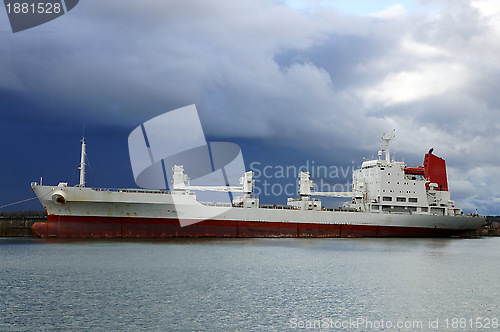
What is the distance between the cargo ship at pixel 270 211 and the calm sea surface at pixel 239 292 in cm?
668

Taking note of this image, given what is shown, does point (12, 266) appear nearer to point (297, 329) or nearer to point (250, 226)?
point (297, 329)

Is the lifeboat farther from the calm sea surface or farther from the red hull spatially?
the calm sea surface

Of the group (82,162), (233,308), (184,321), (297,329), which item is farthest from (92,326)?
(82,162)

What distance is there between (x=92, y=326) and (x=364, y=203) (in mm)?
33422

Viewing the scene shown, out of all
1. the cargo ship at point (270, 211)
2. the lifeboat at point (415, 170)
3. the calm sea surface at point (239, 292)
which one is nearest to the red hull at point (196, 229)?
the cargo ship at point (270, 211)

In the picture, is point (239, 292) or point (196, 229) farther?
point (196, 229)

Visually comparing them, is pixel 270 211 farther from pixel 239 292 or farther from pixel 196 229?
pixel 239 292

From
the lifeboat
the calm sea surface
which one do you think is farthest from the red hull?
the calm sea surface

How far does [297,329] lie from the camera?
36.3 ft

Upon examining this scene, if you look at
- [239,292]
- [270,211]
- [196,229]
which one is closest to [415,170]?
[270,211]

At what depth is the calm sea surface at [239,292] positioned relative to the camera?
1156 cm

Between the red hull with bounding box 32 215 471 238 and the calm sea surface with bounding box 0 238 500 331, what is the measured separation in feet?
21.3

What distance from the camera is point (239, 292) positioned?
15117 millimetres

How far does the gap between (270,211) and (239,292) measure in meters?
21.6
